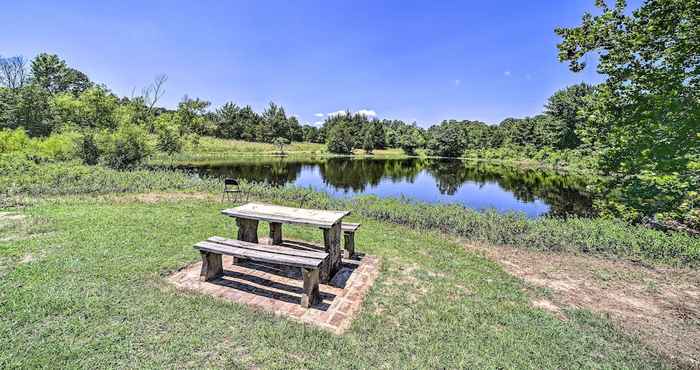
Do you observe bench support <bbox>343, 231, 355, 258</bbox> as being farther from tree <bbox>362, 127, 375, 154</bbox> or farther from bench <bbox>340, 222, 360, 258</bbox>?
tree <bbox>362, 127, 375, 154</bbox>

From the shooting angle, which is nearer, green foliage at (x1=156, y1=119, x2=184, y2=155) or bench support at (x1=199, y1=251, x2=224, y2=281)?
bench support at (x1=199, y1=251, x2=224, y2=281)

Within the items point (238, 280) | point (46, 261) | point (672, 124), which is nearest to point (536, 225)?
point (672, 124)

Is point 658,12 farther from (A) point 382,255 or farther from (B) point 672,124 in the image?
(A) point 382,255

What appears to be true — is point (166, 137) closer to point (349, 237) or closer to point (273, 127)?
point (349, 237)

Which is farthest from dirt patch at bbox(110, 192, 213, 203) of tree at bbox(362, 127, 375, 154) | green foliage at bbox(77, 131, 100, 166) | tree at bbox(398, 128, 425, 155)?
tree at bbox(398, 128, 425, 155)

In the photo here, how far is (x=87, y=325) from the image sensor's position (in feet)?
8.42

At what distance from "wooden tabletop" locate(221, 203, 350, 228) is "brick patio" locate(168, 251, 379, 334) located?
2.49 ft

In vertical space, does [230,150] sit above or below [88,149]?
below

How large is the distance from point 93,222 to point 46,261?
2063 mm

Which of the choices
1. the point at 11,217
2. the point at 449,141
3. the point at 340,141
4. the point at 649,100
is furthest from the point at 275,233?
the point at 449,141

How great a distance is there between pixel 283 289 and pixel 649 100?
10.3m

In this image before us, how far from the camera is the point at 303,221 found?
12.2 feet

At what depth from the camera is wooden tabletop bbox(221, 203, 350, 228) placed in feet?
12.1

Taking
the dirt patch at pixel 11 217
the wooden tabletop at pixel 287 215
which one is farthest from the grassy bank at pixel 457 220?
the wooden tabletop at pixel 287 215
